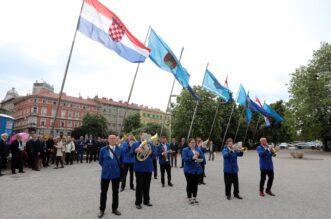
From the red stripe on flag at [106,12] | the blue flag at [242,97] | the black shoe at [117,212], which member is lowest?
the black shoe at [117,212]

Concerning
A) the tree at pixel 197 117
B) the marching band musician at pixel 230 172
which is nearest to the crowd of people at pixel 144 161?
the marching band musician at pixel 230 172

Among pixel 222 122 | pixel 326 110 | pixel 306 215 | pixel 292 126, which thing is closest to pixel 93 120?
pixel 222 122

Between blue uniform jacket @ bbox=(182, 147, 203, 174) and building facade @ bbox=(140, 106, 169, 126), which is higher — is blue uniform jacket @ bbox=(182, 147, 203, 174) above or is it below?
below

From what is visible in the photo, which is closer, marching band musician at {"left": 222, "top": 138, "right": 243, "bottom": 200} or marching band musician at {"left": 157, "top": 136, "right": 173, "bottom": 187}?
marching band musician at {"left": 222, "top": 138, "right": 243, "bottom": 200}

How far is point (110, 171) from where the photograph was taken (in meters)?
6.75

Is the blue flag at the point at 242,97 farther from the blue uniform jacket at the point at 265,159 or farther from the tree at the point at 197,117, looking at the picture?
the tree at the point at 197,117

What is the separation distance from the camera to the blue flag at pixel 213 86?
17.4 meters

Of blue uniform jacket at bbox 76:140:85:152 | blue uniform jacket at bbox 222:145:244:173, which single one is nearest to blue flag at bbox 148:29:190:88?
blue uniform jacket at bbox 222:145:244:173

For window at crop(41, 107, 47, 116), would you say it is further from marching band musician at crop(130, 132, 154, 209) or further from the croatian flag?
marching band musician at crop(130, 132, 154, 209)

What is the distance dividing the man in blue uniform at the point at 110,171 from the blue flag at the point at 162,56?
6.87 meters

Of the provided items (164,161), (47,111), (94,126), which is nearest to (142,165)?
(164,161)

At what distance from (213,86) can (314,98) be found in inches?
1203

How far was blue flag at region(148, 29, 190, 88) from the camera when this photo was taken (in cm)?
1310

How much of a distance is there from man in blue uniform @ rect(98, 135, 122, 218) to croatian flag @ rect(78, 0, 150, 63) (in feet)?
18.1
